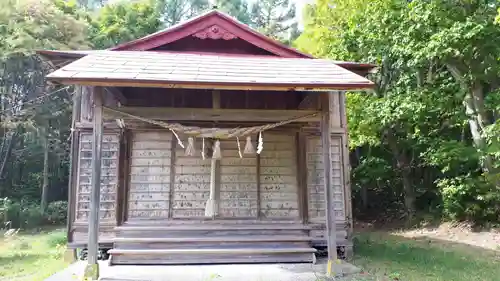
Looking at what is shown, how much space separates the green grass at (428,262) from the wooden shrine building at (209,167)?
944 millimetres

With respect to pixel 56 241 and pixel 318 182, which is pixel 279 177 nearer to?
pixel 318 182

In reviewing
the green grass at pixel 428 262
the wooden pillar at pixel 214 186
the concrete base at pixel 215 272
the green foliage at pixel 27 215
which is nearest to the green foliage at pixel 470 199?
the green grass at pixel 428 262

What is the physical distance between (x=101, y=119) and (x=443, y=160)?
32.1 ft

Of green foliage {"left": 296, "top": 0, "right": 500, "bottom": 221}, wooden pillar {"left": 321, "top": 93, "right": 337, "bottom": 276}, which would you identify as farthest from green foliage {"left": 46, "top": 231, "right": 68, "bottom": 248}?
green foliage {"left": 296, "top": 0, "right": 500, "bottom": 221}

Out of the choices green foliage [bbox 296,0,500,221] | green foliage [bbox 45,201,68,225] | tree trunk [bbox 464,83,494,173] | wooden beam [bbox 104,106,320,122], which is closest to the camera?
wooden beam [bbox 104,106,320,122]

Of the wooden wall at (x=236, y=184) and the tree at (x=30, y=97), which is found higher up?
the tree at (x=30, y=97)

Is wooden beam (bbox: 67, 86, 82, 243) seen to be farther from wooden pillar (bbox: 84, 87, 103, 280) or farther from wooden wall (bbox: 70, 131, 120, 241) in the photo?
wooden pillar (bbox: 84, 87, 103, 280)

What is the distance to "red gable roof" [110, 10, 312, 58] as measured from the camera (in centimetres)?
725

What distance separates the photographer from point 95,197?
217 inches

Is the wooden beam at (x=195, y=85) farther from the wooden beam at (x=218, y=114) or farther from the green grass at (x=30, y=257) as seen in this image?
the green grass at (x=30, y=257)

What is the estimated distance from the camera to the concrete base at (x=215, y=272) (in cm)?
548

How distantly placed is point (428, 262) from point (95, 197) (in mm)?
6180

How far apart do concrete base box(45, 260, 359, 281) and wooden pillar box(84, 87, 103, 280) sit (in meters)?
0.24

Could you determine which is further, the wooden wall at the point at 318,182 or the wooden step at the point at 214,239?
the wooden wall at the point at 318,182
